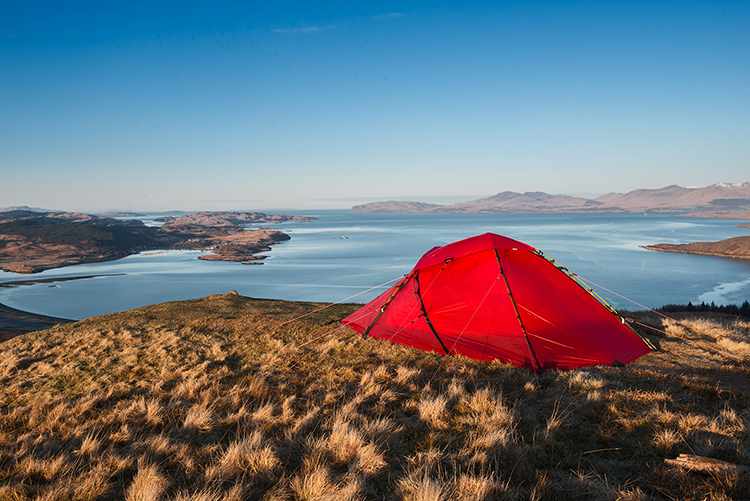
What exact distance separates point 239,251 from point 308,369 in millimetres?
99232

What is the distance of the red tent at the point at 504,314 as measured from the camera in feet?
22.2

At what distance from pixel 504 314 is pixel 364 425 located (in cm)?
395

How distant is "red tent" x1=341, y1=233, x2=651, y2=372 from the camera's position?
6.75 metres

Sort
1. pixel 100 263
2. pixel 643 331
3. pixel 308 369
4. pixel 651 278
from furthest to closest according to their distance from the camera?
pixel 100 263
pixel 651 278
pixel 643 331
pixel 308 369

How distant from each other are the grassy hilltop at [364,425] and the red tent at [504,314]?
466 mm

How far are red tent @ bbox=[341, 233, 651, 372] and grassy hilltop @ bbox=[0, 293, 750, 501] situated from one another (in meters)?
0.47

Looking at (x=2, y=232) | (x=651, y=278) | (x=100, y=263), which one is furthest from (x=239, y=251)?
(x=651, y=278)

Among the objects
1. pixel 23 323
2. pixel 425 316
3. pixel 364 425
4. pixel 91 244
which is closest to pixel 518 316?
pixel 425 316

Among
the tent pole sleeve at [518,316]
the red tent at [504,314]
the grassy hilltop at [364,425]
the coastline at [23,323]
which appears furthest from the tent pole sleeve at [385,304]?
the coastline at [23,323]

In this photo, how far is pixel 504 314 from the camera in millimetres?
7125

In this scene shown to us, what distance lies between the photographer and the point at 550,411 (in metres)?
4.74

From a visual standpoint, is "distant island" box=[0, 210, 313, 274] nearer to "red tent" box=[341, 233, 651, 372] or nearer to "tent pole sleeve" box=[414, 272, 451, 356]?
"tent pole sleeve" box=[414, 272, 451, 356]

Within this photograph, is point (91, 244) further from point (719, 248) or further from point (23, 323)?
point (719, 248)

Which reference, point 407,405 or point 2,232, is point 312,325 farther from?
point 2,232
